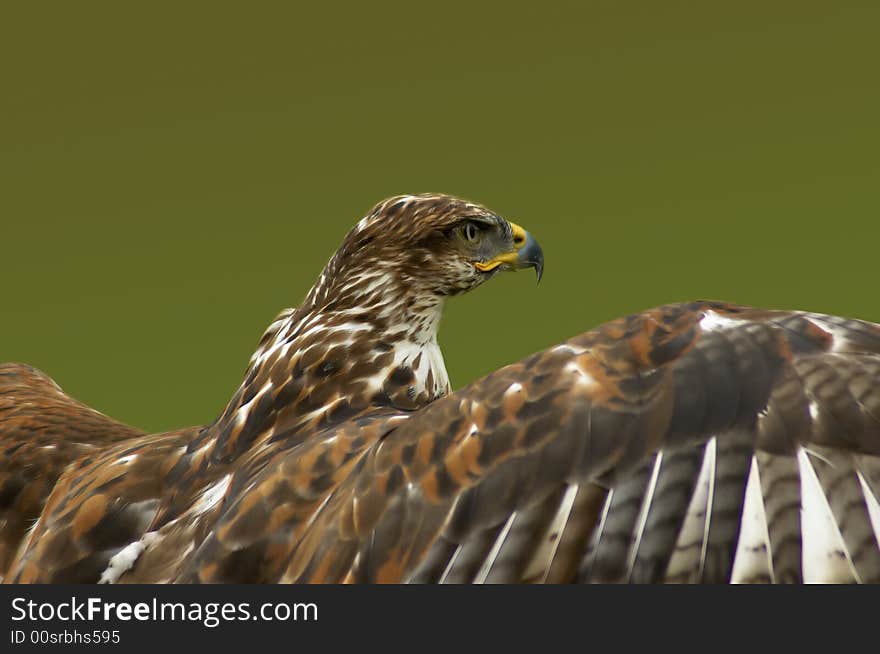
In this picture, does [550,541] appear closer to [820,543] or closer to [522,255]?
[820,543]

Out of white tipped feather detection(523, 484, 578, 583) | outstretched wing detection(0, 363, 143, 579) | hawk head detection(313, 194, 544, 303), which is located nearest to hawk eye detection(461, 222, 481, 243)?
hawk head detection(313, 194, 544, 303)

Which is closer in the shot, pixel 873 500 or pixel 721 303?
pixel 873 500

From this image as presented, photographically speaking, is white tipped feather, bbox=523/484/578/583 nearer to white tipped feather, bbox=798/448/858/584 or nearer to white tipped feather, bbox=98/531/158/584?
white tipped feather, bbox=798/448/858/584

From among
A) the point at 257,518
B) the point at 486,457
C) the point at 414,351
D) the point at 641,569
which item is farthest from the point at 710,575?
the point at 414,351

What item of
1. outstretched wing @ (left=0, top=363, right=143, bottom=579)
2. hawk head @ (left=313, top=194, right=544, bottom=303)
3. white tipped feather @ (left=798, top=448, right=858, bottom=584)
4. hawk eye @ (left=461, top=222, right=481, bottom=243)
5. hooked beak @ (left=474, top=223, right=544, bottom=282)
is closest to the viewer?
white tipped feather @ (left=798, top=448, right=858, bottom=584)

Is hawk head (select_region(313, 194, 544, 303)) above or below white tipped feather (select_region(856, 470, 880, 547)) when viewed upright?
above

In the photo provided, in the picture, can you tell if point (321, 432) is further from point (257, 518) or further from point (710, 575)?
point (710, 575)

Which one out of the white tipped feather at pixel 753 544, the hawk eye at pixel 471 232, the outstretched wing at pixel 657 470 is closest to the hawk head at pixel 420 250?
the hawk eye at pixel 471 232

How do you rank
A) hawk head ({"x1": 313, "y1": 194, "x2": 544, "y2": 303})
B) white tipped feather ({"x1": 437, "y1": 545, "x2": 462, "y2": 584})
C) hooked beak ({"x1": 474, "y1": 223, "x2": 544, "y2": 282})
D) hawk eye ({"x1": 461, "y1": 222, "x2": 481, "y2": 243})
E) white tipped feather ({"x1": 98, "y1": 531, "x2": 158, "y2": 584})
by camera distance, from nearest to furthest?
white tipped feather ({"x1": 437, "y1": 545, "x2": 462, "y2": 584}) < white tipped feather ({"x1": 98, "y1": 531, "x2": 158, "y2": 584}) < hawk head ({"x1": 313, "y1": 194, "x2": 544, "y2": 303}) < hawk eye ({"x1": 461, "y1": 222, "x2": 481, "y2": 243}) < hooked beak ({"x1": 474, "y1": 223, "x2": 544, "y2": 282})

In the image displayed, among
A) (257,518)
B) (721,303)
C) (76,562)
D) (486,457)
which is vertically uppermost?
(721,303)
